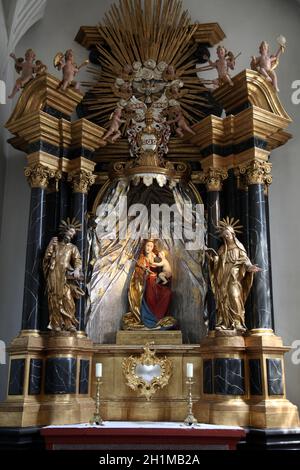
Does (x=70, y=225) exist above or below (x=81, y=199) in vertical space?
below

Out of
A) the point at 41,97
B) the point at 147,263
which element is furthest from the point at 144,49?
the point at 147,263

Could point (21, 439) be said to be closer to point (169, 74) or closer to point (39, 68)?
point (39, 68)

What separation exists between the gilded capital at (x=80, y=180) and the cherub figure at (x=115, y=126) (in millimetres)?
671

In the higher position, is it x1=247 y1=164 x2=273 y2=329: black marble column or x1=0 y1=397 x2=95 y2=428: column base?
x1=247 y1=164 x2=273 y2=329: black marble column

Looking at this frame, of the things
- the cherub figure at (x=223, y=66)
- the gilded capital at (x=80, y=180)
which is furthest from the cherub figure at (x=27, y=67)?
the cherub figure at (x=223, y=66)

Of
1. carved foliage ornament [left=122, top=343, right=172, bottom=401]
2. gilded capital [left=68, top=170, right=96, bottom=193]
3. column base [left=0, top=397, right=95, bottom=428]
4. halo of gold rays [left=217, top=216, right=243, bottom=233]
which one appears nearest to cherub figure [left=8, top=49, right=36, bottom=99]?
gilded capital [left=68, top=170, right=96, bottom=193]

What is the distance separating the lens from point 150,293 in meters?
8.63

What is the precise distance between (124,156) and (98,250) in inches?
61.9

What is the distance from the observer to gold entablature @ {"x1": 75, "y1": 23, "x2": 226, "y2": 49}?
9680 millimetres

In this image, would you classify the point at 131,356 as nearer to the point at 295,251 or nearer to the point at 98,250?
the point at 98,250

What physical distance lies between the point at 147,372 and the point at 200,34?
5.69 m

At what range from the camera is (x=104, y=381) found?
8047 mm

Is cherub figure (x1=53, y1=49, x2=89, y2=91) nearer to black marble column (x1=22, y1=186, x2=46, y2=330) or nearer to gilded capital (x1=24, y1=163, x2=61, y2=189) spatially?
gilded capital (x1=24, y1=163, x2=61, y2=189)

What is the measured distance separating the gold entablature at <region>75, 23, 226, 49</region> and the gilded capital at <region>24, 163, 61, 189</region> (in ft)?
9.22
